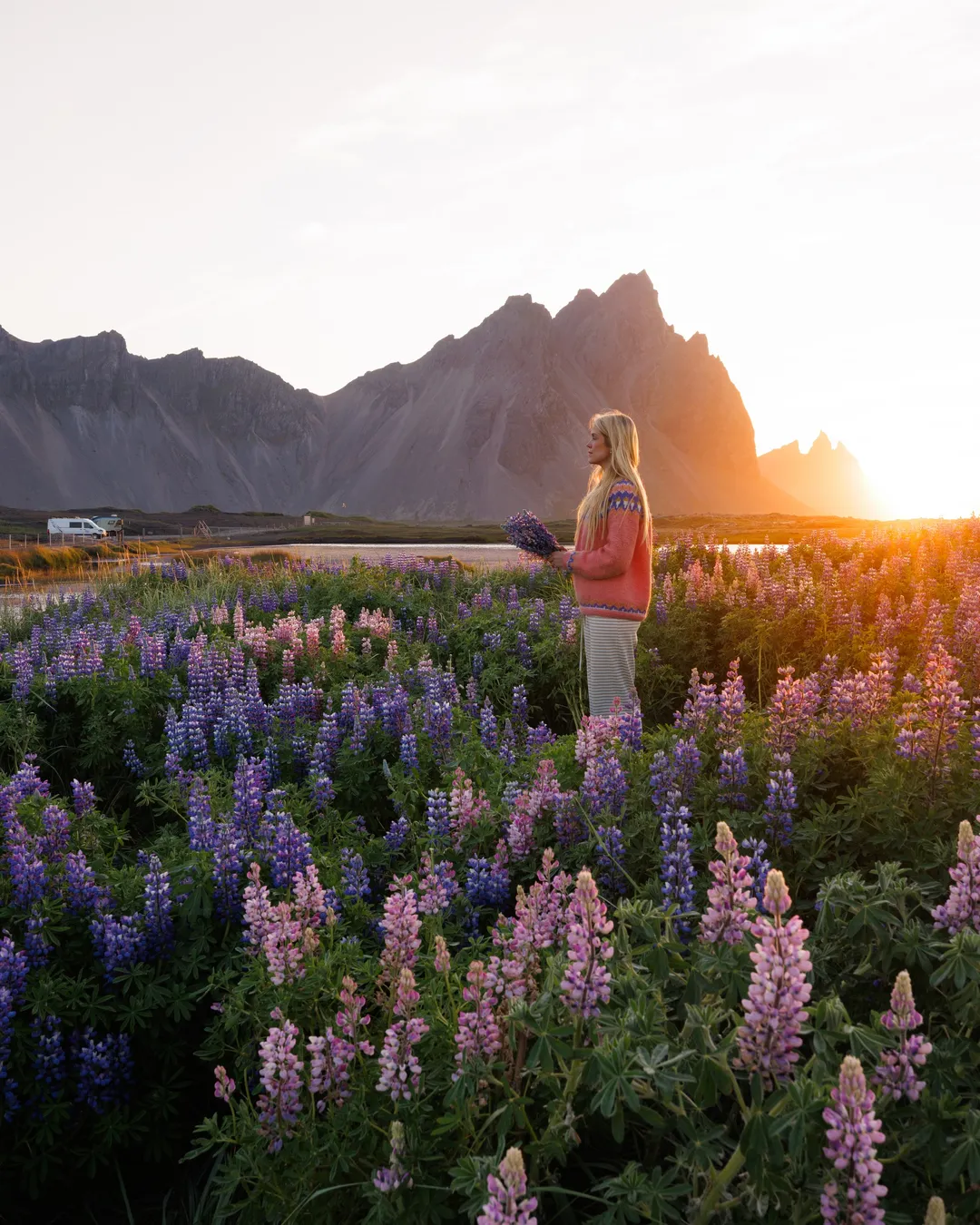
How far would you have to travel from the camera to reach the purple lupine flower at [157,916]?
3.20 meters

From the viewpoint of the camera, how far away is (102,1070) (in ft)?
9.73

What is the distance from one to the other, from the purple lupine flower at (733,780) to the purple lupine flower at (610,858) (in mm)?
511

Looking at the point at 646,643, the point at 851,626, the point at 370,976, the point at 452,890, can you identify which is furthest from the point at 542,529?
the point at 370,976

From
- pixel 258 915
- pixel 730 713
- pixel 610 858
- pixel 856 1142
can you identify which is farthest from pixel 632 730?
pixel 856 1142

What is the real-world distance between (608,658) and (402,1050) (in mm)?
4258

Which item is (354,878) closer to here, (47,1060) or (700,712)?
(47,1060)

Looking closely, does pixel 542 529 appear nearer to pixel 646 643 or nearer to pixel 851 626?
pixel 646 643

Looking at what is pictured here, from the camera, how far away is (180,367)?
632 ft

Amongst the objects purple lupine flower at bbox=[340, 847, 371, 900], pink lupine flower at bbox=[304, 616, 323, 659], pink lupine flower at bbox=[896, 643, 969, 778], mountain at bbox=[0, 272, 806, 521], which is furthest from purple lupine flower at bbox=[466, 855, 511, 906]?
mountain at bbox=[0, 272, 806, 521]

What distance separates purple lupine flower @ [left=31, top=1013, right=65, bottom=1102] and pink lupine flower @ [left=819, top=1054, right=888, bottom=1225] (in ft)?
8.34

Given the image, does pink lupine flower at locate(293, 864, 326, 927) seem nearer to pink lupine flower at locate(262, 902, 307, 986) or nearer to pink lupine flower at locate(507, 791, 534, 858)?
pink lupine flower at locate(262, 902, 307, 986)

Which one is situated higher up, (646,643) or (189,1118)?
(646,643)

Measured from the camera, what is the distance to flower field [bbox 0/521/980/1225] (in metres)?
1.71

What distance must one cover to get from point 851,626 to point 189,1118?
6168mm
